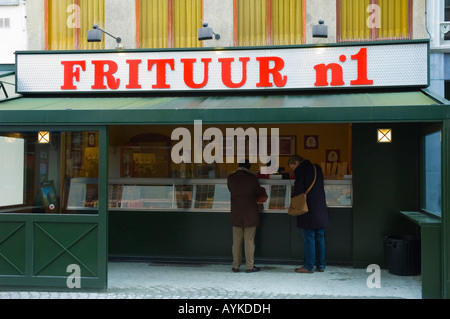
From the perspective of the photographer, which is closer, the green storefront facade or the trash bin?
the green storefront facade

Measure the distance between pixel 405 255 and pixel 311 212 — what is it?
1.73m

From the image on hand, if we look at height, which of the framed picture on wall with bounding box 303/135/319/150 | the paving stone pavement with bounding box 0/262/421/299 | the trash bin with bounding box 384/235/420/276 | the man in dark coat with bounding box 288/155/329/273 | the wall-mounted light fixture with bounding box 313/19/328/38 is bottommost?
the paving stone pavement with bounding box 0/262/421/299

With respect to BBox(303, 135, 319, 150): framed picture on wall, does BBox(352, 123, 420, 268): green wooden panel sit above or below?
below

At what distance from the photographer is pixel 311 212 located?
26.5ft

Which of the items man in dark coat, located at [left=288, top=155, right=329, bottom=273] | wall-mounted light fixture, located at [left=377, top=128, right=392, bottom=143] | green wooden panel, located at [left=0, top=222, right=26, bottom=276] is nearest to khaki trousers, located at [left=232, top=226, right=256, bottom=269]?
man in dark coat, located at [left=288, top=155, right=329, bottom=273]

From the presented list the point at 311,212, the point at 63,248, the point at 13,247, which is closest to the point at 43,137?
the point at 13,247

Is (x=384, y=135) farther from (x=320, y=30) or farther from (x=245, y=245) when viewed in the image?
(x=245, y=245)

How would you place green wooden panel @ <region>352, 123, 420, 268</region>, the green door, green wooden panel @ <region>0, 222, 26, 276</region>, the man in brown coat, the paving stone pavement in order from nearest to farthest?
1. the paving stone pavement
2. the green door
3. green wooden panel @ <region>0, 222, 26, 276</region>
4. the man in brown coat
5. green wooden panel @ <region>352, 123, 420, 268</region>

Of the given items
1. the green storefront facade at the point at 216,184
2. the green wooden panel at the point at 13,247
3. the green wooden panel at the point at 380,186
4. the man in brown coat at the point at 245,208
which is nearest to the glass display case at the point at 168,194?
the green storefront facade at the point at 216,184

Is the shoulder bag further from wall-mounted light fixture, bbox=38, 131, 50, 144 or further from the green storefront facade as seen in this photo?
wall-mounted light fixture, bbox=38, 131, 50, 144

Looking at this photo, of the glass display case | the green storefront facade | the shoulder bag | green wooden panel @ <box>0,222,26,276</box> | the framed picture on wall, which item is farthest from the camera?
the framed picture on wall

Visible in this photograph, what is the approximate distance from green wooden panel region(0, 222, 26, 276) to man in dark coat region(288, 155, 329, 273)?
14.8 feet

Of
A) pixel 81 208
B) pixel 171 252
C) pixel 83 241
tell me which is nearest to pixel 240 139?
pixel 171 252

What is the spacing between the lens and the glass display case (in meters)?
9.21
